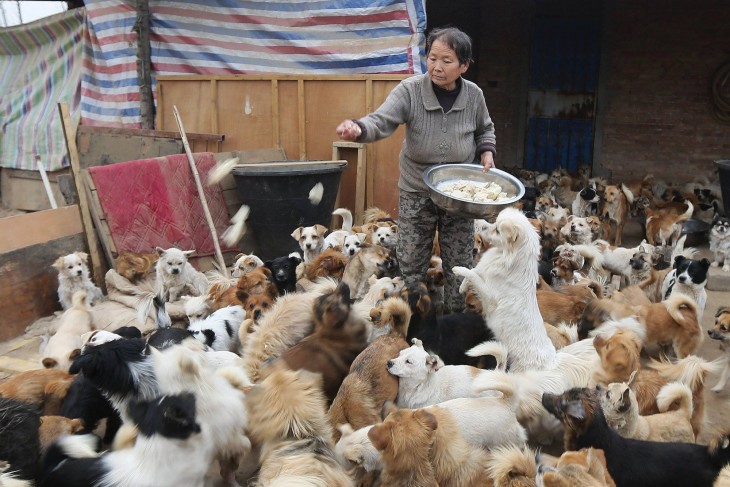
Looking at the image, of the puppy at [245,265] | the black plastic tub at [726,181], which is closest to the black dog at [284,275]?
the puppy at [245,265]

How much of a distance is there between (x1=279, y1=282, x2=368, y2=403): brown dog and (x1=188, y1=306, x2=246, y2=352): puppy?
90cm

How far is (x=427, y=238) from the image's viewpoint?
499 cm

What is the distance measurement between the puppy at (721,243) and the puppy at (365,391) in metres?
5.69

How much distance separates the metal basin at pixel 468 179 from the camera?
4133 millimetres

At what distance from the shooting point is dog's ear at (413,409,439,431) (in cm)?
293

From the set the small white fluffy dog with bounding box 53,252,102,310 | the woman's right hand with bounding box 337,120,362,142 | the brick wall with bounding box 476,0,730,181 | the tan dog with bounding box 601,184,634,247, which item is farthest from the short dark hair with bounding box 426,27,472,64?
the brick wall with bounding box 476,0,730,181

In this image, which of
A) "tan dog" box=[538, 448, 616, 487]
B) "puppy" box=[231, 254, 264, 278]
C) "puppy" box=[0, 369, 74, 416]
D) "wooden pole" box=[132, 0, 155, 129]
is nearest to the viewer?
"tan dog" box=[538, 448, 616, 487]

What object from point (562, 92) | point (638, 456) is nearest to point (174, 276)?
point (638, 456)

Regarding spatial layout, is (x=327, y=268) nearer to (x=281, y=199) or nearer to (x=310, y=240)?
(x=310, y=240)

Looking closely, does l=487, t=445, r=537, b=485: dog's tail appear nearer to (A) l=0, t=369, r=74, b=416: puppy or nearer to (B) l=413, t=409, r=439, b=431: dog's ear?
(B) l=413, t=409, r=439, b=431: dog's ear

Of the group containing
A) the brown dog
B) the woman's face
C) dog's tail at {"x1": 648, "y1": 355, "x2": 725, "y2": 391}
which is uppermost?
the woman's face

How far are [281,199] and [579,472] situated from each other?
5259 mm

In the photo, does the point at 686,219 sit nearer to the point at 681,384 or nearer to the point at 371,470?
the point at 681,384

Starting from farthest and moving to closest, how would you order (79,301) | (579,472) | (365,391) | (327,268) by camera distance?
(327,268), (79,301), (365,391), (579,472)
